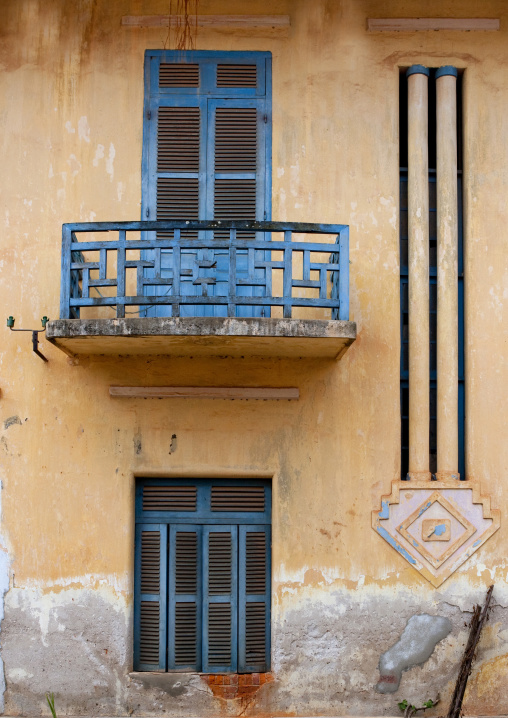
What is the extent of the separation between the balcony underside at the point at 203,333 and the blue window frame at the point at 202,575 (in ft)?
4.55

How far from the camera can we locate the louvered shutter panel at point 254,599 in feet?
22.6

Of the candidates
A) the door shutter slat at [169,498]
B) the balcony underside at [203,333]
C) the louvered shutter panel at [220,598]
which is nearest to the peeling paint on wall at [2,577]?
the door shutter slat at [169,498]

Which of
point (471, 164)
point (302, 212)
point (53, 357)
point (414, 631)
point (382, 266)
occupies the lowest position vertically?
point (414, 631)

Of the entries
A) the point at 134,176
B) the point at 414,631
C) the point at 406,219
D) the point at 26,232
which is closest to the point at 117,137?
the point at 134,176

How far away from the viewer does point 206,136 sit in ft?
23.7

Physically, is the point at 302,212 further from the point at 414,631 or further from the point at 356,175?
the point at 414,631

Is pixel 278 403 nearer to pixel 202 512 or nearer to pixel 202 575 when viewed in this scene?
pixel 202 512

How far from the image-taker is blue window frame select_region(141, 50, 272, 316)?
7.14 meters

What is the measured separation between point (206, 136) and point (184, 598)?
421 centimetres

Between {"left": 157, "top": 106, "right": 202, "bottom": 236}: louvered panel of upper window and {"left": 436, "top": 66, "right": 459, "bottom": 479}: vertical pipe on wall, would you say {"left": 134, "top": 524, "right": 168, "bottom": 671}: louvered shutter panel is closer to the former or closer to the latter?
{"left": 436, "top": 66, "right": 459, "bottom": 479}: vertical pipe on wall

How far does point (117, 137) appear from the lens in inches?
283

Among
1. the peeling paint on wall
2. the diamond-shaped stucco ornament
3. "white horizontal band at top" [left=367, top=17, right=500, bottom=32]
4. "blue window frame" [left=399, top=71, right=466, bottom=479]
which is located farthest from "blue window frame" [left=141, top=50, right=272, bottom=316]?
the peeling paint on wall

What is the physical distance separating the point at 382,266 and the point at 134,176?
2.41m

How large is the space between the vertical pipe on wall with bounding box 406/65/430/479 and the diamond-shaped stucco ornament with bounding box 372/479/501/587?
7.9 inches
